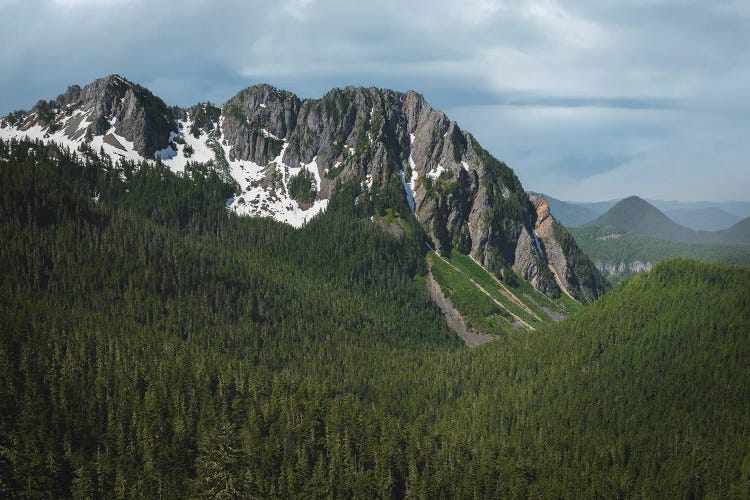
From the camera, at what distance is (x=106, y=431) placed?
→ 121375 millimetres

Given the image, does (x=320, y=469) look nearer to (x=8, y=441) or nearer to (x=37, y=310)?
(x=8, y=441)

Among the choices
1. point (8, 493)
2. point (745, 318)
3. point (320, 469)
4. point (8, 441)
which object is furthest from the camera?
point (745, 318)

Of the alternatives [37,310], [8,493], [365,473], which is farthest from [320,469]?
[37,310]

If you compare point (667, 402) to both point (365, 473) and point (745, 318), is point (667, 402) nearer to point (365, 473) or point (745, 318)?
point (745, 318)

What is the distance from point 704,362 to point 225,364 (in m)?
151

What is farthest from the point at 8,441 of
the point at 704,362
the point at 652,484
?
the point at 704,362

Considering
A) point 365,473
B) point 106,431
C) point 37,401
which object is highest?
point 37,401

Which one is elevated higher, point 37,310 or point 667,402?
point 37,310

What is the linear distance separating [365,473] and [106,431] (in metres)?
58.4

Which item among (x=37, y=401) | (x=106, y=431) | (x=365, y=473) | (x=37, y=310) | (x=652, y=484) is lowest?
(x=652, y=484)

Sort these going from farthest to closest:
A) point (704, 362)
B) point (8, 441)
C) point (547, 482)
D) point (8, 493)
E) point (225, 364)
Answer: point (704, 362), point (225, 364), point (547, 482), point (8, 441), point (8, 493)

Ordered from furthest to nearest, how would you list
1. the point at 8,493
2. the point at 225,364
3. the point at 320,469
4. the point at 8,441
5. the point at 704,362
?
the point at 704,362, the point at 225,364, the point at 320,469, the point at 8,441, the point at 8,493

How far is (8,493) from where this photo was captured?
96562 mm

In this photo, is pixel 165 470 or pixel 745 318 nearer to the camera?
pixel 165 470
